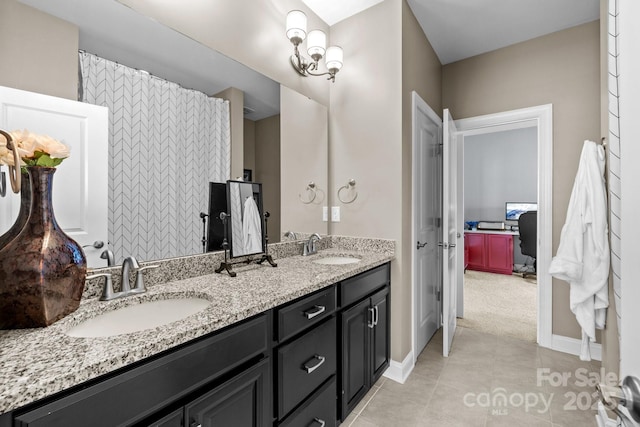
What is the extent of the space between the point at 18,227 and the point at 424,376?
2.37 metres

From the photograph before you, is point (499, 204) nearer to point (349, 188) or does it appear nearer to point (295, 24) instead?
point (349, 188)

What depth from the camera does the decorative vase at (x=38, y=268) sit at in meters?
0.78

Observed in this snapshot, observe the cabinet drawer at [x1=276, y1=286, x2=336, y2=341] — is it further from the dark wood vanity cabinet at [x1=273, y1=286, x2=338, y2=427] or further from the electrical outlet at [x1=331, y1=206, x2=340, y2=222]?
the electrical outlet at [x1=331, y1=206, x2=340, y2=222]

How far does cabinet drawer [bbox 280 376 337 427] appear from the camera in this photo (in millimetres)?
1271

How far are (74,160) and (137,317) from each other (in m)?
0.62

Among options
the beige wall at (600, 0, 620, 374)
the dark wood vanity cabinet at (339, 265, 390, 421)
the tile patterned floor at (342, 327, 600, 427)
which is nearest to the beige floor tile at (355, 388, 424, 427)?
the tile patterned floor at (342, 327, 600, 427)

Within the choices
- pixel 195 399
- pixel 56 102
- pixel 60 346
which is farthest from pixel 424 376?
pixel 56 102

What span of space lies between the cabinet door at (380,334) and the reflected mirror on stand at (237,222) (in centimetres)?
74

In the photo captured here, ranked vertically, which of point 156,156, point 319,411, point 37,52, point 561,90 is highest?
point 561,90

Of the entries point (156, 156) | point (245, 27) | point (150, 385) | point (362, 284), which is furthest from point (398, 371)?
point (245, 27)

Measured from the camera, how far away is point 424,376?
2.17 metres

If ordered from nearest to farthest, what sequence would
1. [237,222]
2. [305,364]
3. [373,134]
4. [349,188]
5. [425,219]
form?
[305,364] < [237,222] < [373,134] < [349,188] < [425,219]

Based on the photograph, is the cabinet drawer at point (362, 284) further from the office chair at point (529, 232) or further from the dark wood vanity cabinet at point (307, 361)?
the office chair at point (529, 232)

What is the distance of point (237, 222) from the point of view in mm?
1664
